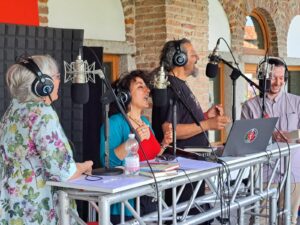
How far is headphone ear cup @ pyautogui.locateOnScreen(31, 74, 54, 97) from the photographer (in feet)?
8.40

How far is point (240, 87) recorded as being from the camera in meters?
7.83

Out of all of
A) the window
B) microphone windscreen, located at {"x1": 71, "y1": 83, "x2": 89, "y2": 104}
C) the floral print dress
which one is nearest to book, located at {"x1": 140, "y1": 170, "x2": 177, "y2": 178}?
the floral print dress

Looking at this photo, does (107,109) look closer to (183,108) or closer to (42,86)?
(42,86)

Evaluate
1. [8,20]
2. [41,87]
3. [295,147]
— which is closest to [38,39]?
[8,20]

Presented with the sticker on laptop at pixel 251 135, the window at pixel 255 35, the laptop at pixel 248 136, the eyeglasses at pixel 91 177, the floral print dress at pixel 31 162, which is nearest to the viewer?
the floral print dress at pixel 31 162

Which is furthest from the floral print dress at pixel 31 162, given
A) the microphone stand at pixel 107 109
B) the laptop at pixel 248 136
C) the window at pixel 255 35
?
the window at pixel 255 35

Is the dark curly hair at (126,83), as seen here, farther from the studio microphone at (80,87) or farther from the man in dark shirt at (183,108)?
the studio microphone at (80,87)

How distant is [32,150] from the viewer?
2566 mm

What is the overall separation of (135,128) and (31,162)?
825mm

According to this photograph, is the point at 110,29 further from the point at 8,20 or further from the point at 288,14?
the point at 288,14

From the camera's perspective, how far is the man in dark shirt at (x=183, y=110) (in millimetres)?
3561

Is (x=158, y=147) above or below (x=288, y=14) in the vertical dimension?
below

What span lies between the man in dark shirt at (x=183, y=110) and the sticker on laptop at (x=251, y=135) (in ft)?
A: 0.62

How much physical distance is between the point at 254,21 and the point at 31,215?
21.8 feet
